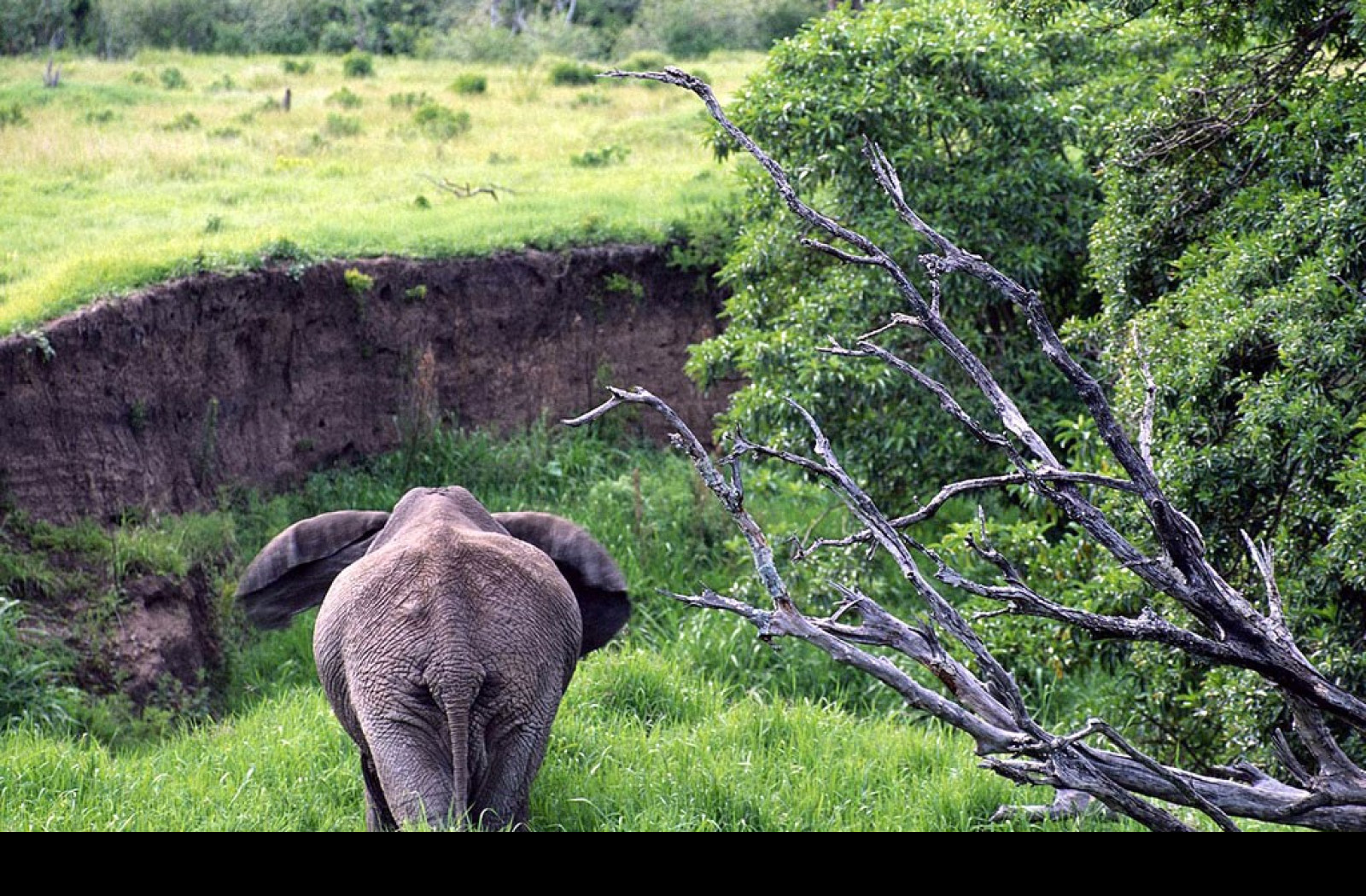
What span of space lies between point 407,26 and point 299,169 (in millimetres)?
11255

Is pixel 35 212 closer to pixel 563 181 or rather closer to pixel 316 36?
pixel 563 181

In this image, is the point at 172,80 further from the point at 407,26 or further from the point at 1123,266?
the point at 1123,266

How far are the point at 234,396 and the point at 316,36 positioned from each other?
13.8 metres

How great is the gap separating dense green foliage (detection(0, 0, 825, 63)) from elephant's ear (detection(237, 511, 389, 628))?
11.0 metres

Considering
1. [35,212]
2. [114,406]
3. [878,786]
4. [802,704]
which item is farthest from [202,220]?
[878,786]

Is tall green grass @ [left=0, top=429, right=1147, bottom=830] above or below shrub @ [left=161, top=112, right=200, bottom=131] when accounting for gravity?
below

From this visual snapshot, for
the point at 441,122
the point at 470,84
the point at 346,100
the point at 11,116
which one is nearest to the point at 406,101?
the point at 346,100

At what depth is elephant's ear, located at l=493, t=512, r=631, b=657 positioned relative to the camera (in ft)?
18.8

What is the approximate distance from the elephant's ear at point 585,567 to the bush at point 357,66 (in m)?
15.8

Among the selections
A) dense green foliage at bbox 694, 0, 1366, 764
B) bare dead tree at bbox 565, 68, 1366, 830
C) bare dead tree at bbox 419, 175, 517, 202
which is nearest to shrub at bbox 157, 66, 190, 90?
bare dead tree at bbox 419, 175, 517, 202

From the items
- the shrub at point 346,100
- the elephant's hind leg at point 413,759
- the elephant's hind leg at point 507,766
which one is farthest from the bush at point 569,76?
the elephant's hind leg at point 413,759

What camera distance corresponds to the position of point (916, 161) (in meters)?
8.79

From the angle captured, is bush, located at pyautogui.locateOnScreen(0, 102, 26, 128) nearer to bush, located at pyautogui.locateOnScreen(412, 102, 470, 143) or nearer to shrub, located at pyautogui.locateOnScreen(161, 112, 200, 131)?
shrub, located at pyautogui.locateOnScreen(161, 112, 200, 131)

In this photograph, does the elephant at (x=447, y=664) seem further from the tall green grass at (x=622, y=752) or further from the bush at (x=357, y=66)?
the bush at (x=357, y=66)
